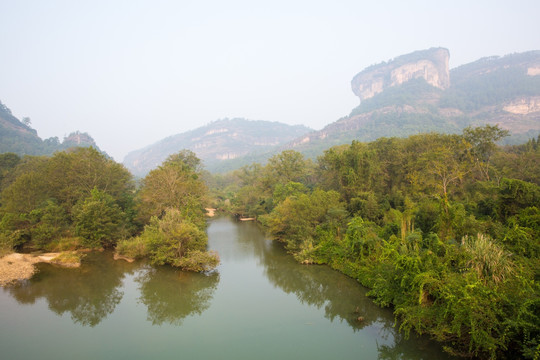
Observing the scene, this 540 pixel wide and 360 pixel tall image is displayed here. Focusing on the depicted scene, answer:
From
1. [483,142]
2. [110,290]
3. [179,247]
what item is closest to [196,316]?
[110,290]

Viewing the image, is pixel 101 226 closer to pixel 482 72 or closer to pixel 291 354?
pixel 291 354

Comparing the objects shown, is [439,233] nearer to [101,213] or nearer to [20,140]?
[101,213]

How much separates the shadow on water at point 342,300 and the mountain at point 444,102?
2899 inches

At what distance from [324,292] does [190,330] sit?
744 centimetres

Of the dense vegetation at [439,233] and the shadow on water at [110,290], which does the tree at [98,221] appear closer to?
the shadow on water at [110,290]

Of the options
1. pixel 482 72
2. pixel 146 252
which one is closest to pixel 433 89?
pixel 482 72

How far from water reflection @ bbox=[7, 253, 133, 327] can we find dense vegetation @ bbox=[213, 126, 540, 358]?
12.3 metres

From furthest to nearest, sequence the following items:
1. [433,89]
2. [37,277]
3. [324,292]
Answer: [433,89] < [37,277] < [324,292]

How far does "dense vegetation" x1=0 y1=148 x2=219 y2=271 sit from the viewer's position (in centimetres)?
2084

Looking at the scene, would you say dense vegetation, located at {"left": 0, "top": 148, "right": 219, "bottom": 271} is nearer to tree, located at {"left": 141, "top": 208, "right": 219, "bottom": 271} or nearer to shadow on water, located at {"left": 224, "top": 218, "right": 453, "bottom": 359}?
tree, located at {"left": 141, "top": 208, "right": 219, "bottom": 271}

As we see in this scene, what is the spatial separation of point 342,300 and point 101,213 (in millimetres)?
18954

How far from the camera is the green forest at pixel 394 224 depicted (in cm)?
1062

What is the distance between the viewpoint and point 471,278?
35.2ft

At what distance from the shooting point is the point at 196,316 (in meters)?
14.8
